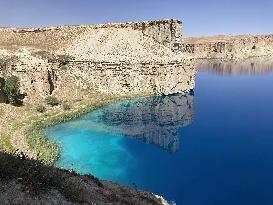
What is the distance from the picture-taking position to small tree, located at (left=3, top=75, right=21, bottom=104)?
5766 centimetres

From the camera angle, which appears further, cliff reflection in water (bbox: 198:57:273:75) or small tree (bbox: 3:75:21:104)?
cliff reflection in water (bbox: 198:57:273:75)

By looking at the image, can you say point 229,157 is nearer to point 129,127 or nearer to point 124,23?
point 129,127

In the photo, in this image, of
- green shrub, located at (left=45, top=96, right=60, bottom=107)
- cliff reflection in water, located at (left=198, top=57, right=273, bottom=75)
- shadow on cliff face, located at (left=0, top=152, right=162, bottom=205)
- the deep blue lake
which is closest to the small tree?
green shrub, located at (left=45, top=96, right=60, bottom=107)

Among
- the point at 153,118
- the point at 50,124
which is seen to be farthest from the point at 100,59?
the point at 50,124

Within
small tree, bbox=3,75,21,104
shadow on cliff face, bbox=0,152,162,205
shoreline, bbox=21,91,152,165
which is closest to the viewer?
shadow on cliff face, bbox=0,152,162,205

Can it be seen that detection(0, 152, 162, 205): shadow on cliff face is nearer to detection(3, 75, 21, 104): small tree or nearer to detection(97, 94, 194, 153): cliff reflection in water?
detection(97, 94, 194, 153): cliff reflection in water

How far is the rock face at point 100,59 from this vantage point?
222ft

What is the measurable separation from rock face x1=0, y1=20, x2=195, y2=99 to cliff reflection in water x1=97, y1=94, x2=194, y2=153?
5.74m

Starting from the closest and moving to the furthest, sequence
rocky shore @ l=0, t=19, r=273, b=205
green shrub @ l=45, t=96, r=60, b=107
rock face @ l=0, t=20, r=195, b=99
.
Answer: rocky shore @ l=0, t=19, r=273, b=205, green shrub @ l=45, t=96, r=60, b=107, rock face @ l=0, t=20, r=195, b=99

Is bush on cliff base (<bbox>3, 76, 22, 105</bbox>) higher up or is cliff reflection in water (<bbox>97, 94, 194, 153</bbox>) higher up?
bush on cliff base (<bbox>3, 76, 22, 105</bbox>)

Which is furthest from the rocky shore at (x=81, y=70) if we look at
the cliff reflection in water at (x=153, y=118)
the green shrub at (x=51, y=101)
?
the green shrub at (x=51, y=101)

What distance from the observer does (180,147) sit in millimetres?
45188

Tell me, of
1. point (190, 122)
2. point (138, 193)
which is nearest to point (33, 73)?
point (190, 122)

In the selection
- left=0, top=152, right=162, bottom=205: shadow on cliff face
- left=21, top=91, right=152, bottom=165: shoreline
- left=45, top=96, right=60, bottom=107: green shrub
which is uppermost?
left=0, top=152, right=162, bottom=205: shadow on cliff face
